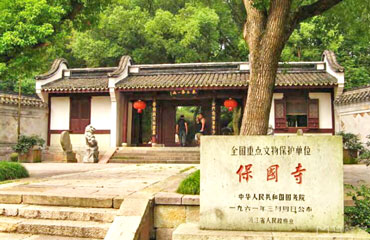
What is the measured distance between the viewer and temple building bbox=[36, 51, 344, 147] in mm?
14711

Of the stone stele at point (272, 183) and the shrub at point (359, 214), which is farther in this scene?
the shrub at point (359, 214)

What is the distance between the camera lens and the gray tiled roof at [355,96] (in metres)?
13.5

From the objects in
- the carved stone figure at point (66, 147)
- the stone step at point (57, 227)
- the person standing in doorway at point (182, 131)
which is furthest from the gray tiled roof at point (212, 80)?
the stone step at point (57, 227)

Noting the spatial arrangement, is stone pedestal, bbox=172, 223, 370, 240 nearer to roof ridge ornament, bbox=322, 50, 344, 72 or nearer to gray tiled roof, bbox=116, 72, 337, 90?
gray tiled roof, bbox=116, 72, 337, 90

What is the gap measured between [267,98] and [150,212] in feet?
7.14

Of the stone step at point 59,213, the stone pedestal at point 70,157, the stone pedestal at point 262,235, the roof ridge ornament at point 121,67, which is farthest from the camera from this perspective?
the roof ridge ornament at point 121,67

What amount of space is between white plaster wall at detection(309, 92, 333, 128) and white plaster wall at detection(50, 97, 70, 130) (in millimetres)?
11405

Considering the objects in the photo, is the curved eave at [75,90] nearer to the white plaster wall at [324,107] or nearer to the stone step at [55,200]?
the white plaster wall at [324,107]

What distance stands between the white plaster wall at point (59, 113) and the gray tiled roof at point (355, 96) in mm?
12393

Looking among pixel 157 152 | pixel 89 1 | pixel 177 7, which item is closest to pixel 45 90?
pixel 157 152

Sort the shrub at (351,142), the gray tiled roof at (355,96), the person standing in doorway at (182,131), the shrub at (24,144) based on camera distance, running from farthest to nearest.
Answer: the person standing in doorway at (182,131), the shrub at (24,144), the gray tiled roof at (355,96), the shrub at (351,142)

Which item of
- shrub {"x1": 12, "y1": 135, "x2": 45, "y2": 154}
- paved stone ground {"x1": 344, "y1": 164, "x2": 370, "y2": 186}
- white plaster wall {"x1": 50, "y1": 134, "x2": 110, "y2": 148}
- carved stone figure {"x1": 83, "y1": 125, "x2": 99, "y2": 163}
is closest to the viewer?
paved stone ground {"x1": 344, "y1": 164, "x2": 370, "y2": 186}

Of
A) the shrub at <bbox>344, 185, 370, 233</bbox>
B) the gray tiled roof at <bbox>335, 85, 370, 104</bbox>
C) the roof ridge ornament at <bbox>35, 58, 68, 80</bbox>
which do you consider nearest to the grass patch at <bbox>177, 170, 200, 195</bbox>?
the shrub at <bbox>344, 185, 370, 233</bbox>

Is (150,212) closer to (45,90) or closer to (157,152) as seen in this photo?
(157,152)
